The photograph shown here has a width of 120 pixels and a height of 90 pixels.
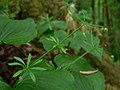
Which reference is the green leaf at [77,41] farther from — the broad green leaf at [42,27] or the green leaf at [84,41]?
the broad green leaf at [42,27]

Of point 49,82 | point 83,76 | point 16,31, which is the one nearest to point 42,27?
point 16,31

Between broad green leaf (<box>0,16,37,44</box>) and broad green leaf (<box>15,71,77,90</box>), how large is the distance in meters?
0.18

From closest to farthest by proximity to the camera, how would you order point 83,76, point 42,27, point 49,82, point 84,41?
point 49,82, point 83,76, point 84,41, point 42,27

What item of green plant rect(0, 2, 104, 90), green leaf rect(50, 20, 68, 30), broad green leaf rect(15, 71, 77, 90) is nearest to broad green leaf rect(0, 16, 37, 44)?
green plant rect(0, 2, 104, 90)

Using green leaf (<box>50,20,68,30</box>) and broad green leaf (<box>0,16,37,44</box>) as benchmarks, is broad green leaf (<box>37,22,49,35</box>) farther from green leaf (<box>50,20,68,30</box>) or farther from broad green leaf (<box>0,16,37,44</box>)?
broad green leaf (<box>0,16,37,44</box>)

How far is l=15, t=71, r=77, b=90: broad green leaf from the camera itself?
1.01m

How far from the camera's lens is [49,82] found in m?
1.03

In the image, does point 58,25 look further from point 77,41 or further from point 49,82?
point 49,82

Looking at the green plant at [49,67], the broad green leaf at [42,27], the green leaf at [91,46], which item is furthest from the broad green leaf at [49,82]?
the broad green leaf at [42,27]

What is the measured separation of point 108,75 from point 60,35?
54 cm

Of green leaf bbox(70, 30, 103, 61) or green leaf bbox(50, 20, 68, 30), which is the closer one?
green leaf bbox(70, 30, 103, 61)

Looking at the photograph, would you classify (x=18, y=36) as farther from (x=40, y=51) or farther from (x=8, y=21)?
(x=40, y=51)

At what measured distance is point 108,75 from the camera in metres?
1.87

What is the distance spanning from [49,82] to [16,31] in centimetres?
32
